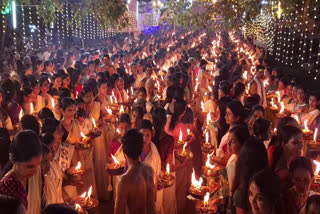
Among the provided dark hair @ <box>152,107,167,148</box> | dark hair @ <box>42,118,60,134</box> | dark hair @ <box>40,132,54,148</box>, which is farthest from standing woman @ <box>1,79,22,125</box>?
dark hair @ <box>152,107,167,148</box>

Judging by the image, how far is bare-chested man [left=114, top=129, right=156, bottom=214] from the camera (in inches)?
143

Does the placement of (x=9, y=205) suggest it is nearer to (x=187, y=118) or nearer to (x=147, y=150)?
(x=147, y=150)

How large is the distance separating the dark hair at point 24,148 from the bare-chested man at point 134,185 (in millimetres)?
853

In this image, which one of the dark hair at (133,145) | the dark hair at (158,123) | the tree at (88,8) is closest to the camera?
the dark hair at (133,145)

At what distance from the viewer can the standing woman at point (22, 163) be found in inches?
130

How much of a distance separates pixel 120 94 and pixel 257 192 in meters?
5.97

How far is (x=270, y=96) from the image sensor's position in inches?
348

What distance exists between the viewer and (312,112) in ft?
21.6

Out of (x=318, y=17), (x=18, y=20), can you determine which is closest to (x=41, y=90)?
(x=318, y=17)

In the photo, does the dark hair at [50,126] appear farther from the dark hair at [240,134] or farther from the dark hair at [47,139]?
the dark hair at [240,134]

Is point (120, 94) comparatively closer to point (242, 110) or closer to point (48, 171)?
point (242, 110)

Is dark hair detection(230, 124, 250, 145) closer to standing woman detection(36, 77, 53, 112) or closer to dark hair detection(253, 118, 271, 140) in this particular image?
dark hair detection(253, 118, 271, 140)

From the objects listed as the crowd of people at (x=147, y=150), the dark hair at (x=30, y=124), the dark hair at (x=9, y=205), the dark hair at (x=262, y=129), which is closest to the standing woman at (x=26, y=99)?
the crowd of people at (x=147, y=150)

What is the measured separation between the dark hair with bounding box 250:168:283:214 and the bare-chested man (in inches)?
43.2
